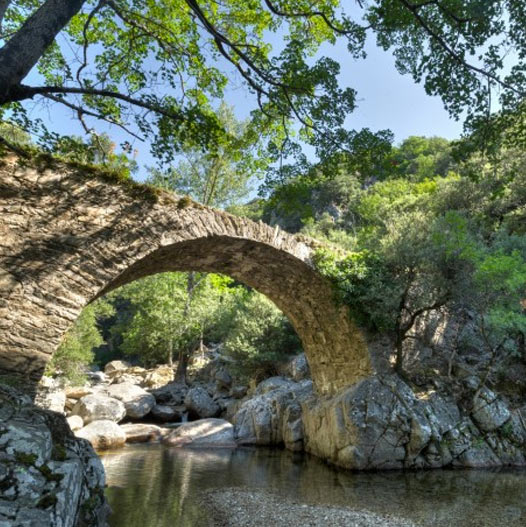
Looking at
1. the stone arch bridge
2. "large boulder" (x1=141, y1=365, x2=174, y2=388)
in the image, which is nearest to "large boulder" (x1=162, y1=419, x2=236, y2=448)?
the stone arch bridge

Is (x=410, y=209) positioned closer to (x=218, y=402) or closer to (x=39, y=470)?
(x=218, y=402)

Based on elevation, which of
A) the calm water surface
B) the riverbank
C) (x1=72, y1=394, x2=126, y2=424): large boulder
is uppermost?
(x1=72, y1=394, x2=126, y2=424): large boulder

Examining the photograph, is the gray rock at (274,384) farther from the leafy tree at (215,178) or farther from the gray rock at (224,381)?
the leafy tree at (215,178)

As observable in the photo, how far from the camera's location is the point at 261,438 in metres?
13.3

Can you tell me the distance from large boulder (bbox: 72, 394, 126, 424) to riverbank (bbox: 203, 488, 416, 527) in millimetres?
8837

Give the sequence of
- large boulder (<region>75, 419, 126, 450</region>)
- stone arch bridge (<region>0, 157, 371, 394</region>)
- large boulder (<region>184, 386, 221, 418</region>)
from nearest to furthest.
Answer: stone arch bridge (<region>0, 157, 371, 394</region>), large boulder (<region>75, 419, 126, 450</region>), large boulder (<region>184, 386, 221, 418</region>)

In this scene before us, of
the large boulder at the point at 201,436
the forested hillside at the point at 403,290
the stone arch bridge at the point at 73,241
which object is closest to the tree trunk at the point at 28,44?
the stone arch bridge at the point at 73,241

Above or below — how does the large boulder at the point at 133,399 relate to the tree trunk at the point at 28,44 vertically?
below

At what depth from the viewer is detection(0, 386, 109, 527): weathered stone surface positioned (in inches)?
114

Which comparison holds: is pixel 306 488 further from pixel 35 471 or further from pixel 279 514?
pixel 35 471

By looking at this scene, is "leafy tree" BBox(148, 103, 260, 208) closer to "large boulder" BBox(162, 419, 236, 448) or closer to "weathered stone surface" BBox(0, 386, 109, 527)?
"large boulder" BBox(162, 419, 236, 448)

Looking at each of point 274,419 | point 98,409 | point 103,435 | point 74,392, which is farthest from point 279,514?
point 74,392

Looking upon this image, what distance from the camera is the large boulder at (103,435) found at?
1188 cm

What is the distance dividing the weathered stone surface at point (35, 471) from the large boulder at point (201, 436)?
881 cm
